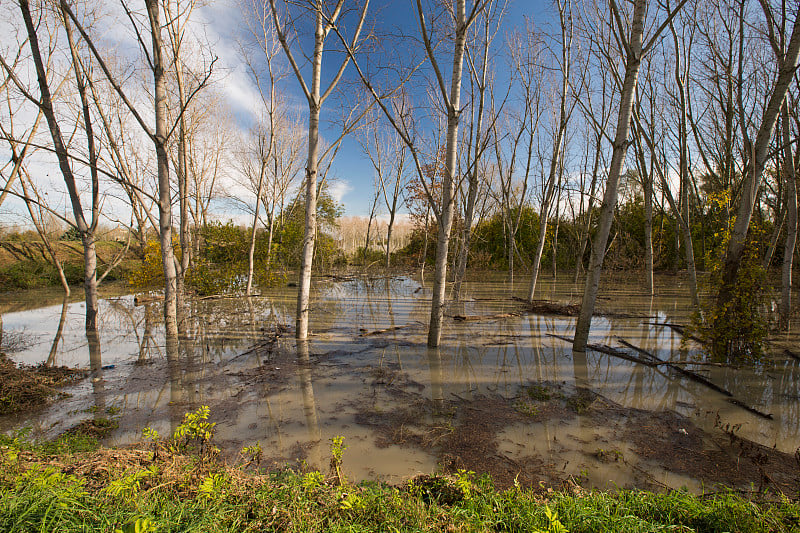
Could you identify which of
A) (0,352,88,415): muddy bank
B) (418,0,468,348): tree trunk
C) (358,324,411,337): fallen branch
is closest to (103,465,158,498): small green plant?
(0,352,88,415): muddy bank

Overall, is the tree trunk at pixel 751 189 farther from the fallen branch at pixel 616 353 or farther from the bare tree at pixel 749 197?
the fallen branch at pixel 616 353

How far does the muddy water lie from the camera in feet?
9.77

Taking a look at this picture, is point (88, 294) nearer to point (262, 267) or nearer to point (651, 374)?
point (262, 267)

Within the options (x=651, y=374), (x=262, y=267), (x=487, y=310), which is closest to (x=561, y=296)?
(x=487, y=310)

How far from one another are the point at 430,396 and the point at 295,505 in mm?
2489

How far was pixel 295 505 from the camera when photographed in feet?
6.47

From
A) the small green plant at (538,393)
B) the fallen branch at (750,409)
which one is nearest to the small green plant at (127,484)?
the small green plant at (538,393)

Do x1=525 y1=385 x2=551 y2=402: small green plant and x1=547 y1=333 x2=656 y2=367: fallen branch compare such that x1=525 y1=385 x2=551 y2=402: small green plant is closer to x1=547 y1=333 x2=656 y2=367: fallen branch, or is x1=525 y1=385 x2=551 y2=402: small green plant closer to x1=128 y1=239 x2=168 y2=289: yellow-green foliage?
x1=547 y1=333 x2=656 y2=367: fallen branch

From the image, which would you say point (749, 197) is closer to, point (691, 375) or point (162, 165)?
point (691, 375)

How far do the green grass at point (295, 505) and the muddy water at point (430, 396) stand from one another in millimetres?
501

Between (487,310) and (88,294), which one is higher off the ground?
(88,294)

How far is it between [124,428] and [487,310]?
29.4 ft

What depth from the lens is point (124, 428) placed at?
3.43 m

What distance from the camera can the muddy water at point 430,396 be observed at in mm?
2979
